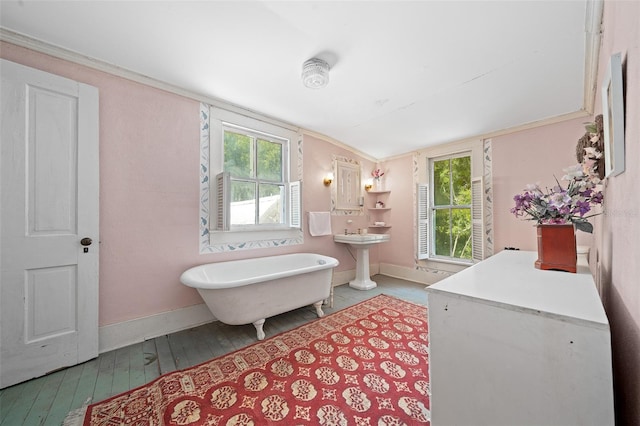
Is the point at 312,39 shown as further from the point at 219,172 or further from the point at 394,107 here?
the point at 219,172

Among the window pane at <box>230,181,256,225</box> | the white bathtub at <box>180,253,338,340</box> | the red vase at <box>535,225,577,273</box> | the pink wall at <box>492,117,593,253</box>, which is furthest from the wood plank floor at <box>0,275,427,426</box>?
the pink wall at <box>492,117,593,253</box>

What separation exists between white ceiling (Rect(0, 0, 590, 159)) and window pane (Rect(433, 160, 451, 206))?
1.14 metres

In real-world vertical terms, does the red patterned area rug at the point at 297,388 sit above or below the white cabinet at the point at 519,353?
below

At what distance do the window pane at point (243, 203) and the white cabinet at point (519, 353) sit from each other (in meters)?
2.48

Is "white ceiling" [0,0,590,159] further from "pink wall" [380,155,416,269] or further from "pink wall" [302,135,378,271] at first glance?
"pink wall" [380,155,416,269]

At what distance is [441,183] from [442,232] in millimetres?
796

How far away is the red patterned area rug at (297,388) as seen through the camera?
1309 millimetres

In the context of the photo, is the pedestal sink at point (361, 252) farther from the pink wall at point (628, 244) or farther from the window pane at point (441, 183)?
the pink wall at point (628, 244)

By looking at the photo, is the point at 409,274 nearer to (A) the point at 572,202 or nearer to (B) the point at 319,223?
(B) the point at 319,223

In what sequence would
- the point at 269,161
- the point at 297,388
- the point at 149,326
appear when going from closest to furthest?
the point at 297,388 → the point at 149,326 → the point at 269,161

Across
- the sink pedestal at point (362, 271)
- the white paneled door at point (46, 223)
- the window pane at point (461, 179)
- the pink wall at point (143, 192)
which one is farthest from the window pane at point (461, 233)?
the white paneled door at point (46, 223)

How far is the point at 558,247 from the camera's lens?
1160 millimetres

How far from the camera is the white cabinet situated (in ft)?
2.10

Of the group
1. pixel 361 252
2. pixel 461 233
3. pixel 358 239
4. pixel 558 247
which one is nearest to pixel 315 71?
pixel 558 247
